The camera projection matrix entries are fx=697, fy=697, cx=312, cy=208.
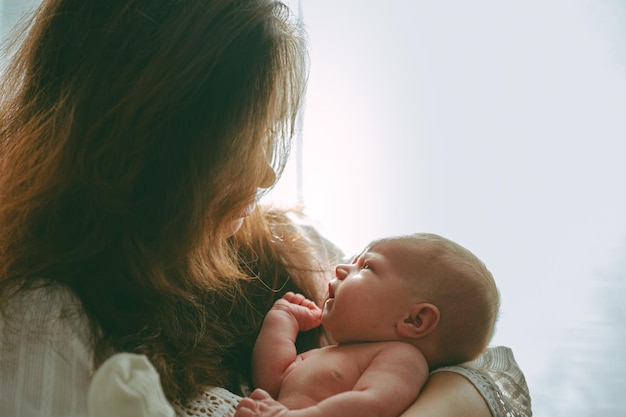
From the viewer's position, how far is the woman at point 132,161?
2.90ft

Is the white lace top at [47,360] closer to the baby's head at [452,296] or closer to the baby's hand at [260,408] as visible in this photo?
the baby's hand at [260,408]

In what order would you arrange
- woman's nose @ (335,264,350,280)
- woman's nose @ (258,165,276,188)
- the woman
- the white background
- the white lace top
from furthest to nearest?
the white background < woman's nose @ (335,264,350,280) < woman's nose @ (258,165,276,188) < the woman < the white lace top

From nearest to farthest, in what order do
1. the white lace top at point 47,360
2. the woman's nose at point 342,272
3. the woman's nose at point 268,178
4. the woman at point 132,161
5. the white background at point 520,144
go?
the white lace top at point 47,360
the woman at point 132,161
the woman's nose at point 268,178
the woman's nose at point 342,272
the white background at point 520,144

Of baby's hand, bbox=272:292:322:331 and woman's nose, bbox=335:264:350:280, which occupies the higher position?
woman's nose, bbox=335:264:350:280

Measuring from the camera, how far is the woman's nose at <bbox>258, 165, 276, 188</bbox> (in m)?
1.00

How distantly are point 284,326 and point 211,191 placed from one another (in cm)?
28

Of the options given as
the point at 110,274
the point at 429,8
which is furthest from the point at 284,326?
the point at 429,8

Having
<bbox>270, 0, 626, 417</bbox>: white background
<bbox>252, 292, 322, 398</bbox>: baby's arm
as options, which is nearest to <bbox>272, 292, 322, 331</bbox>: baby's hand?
<bbox>252, 292, 322, 398</bbox>: baby's arm

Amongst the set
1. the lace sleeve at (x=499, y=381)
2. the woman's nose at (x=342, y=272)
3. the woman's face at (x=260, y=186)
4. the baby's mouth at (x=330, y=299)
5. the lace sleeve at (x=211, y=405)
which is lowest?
the lace sleeve at (x=211, y=405)

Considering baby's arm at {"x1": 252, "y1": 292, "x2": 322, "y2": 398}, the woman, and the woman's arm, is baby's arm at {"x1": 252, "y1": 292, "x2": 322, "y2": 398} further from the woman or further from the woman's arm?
the woman's arm

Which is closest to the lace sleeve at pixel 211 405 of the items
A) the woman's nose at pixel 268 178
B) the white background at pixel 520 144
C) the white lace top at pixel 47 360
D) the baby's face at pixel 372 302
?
the white lace top at pixel 47 360

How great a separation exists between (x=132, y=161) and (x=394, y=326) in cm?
45

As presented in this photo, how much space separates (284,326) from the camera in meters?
1.11

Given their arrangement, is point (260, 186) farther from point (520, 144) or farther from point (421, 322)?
point (520, 144)
